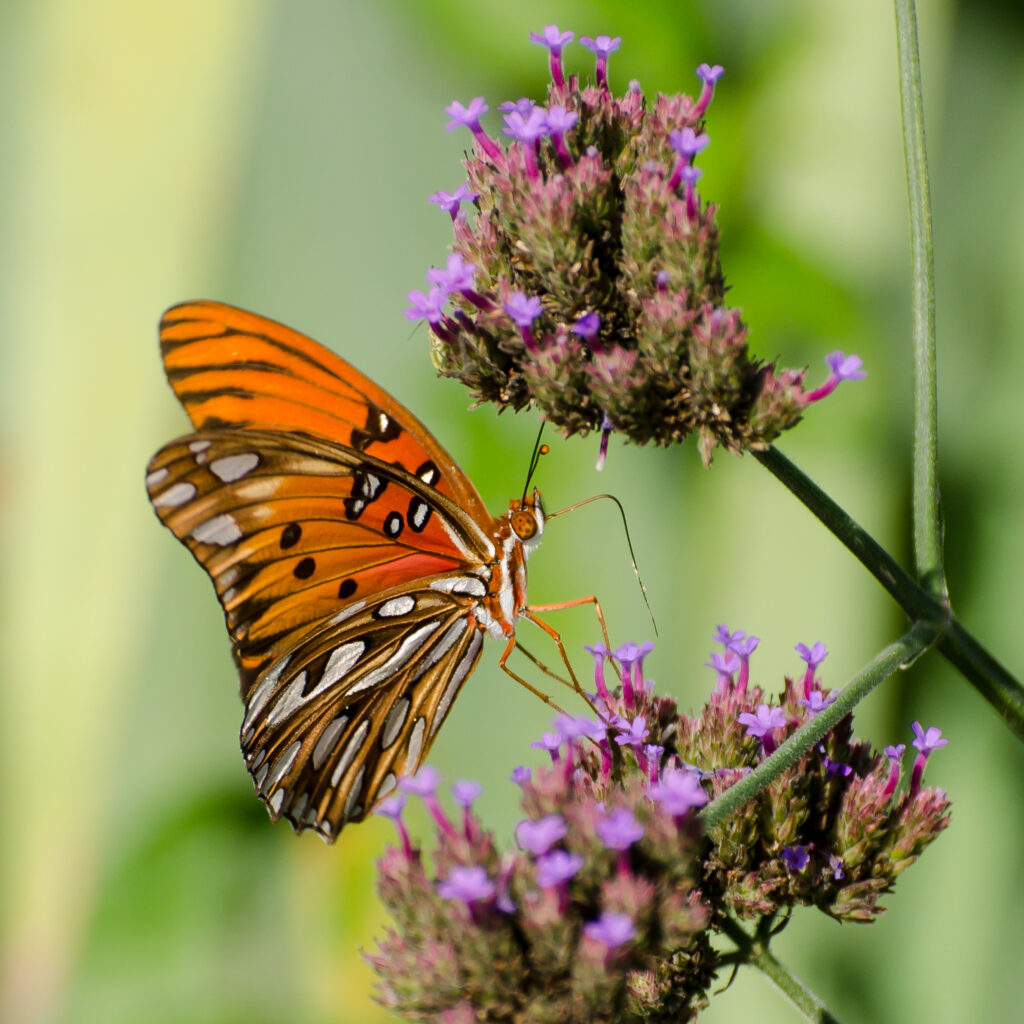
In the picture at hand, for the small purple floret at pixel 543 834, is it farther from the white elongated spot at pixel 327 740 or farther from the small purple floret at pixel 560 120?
the small purple floret at pixel 560 120

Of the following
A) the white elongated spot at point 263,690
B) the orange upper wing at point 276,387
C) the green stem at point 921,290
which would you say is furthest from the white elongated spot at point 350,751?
the green stem at point 921,290

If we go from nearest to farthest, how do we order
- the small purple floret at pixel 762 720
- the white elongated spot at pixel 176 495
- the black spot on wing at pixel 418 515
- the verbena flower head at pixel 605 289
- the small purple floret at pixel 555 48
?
the verbena flower head at pixel 605 289
the small purple floret at pixel 762 720
the small purple floret at pixel 555 48
the white elongated spot at pixel 176 495
the black spot on wing at pixel 418 515

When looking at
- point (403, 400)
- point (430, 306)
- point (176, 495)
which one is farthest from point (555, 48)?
point (403, 400)

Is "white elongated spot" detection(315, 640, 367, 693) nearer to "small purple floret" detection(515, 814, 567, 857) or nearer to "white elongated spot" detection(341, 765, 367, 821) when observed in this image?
"white elongated spot" detection(341, 765, 367, 821)

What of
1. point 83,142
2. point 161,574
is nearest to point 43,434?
point 161,574

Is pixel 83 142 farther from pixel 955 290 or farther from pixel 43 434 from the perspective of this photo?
pixel 955 290
